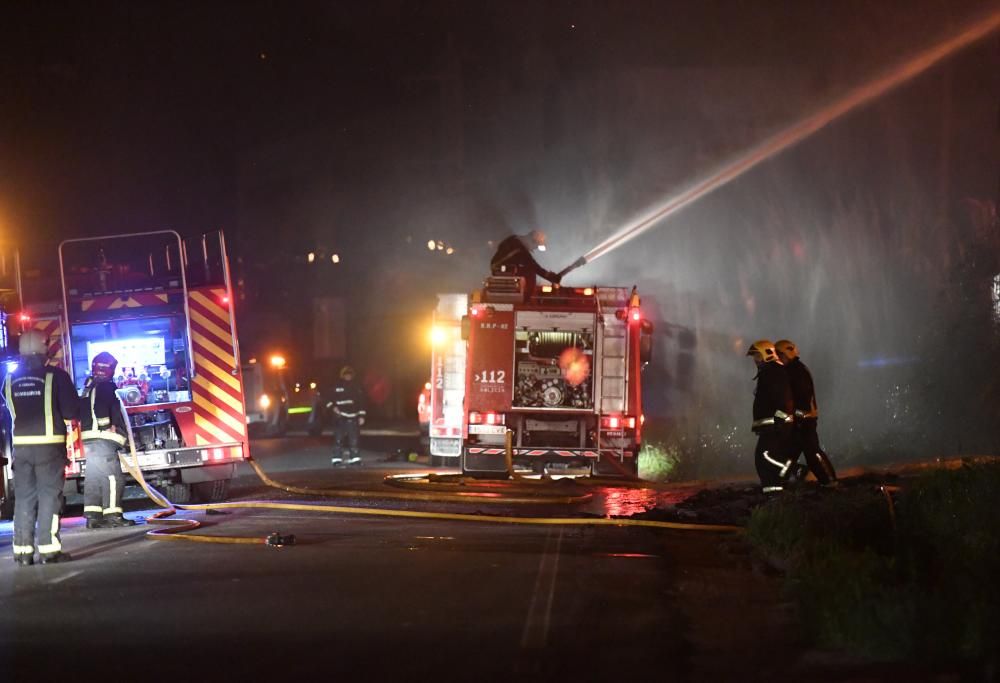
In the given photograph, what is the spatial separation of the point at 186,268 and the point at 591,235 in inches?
647

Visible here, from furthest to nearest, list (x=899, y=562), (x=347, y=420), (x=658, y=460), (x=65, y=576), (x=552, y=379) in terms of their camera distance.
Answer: (x=658, y=460), (x=347, y=420), (x=552, y=379), (x=65, y=576), (x=899, y=562)

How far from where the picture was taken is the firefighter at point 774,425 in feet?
38.5

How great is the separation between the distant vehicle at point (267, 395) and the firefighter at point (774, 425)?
16003 mm

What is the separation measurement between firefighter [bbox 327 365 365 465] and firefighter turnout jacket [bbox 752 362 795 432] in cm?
897

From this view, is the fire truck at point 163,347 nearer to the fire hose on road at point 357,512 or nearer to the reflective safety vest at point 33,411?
the fire hose on road at point 357,512

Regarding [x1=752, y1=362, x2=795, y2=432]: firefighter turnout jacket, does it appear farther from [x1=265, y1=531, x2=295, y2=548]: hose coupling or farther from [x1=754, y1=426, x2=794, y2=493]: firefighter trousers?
[x1=265, y1=531, x2=295, y2=548]: hose coupling

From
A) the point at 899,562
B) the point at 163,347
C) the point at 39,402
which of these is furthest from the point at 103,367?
the point at 899,562

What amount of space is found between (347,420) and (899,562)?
12909 millimetres

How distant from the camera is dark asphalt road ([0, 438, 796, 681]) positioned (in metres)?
5.76

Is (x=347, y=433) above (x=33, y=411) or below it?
below

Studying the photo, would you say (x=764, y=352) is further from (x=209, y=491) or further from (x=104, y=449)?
(x=104, y=449)

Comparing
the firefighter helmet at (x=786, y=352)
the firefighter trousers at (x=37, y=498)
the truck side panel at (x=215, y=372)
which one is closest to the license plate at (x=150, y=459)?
the truck side panel at (x=215, y=372)

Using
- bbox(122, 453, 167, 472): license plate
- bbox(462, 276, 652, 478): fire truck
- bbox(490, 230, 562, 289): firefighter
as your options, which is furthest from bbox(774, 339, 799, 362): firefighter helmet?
bbox(122, 453, 167, 472): license plate

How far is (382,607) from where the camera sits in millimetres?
6980
